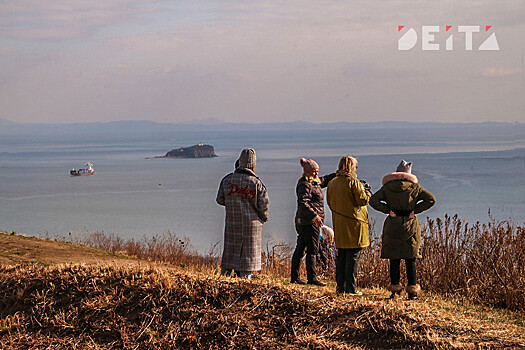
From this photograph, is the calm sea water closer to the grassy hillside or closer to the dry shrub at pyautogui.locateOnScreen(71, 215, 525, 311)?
the dry shrub at pyautogui.locateOnScreen(71, 215, 525, 311)

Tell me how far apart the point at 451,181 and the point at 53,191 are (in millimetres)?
39328

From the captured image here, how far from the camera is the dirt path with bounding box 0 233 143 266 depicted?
9979mm

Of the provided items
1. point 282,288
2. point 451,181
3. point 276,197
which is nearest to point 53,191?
point 276,197

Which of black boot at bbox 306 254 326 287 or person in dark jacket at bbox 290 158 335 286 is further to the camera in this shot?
→ black boot at bbox 306 254 326 287

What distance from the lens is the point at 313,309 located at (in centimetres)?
697

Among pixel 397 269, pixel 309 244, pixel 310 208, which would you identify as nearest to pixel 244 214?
pixel 310 208

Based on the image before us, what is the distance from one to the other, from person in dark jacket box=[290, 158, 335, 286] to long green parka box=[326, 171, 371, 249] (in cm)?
78

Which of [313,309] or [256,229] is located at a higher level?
[256,229]

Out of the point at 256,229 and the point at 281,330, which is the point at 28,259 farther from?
the point at 281,330

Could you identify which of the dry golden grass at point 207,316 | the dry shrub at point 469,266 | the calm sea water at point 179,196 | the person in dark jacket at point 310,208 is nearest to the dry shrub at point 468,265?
the dry shrub at point 469,266

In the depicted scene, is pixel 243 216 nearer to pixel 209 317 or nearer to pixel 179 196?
pixel 209 317

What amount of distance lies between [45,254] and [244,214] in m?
3.76

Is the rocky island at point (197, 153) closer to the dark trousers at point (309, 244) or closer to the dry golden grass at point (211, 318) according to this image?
the dark trousers at point (309, 244)

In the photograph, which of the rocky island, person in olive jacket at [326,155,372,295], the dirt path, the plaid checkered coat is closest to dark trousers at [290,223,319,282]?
the plaid checkered coat
